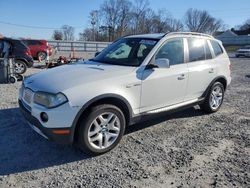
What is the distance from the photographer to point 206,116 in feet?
20.9

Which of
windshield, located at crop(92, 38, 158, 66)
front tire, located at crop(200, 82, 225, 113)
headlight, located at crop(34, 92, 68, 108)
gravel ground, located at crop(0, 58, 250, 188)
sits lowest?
gravel ground, located at crop(0, 58, 250, 188)

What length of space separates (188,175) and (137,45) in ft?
8.50

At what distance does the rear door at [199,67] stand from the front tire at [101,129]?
186cm

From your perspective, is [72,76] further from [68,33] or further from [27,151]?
[68,33]

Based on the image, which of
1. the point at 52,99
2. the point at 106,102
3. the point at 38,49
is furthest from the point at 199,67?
the point at 38,49

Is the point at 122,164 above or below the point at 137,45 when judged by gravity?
below

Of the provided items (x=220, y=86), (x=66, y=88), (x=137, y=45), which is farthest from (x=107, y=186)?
(x=220, y=86)

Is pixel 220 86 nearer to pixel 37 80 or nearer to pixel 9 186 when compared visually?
pixel 37 80

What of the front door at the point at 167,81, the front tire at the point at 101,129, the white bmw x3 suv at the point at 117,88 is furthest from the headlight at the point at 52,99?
the front door at the point at 167,81

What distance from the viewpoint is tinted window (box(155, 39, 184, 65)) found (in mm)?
5078

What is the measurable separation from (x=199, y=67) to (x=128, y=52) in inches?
61.2

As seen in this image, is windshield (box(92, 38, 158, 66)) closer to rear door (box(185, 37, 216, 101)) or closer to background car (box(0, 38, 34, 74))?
rear door (box(185, 37, 216, 101))

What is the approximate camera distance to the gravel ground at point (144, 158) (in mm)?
3619

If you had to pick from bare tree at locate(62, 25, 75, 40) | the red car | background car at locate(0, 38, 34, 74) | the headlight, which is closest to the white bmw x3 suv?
the headlight
